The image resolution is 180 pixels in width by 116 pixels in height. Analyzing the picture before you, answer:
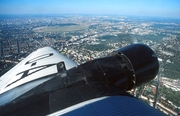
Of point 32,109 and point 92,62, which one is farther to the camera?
point 92,62

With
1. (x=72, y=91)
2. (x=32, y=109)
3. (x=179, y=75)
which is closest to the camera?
(x=32, y=109)

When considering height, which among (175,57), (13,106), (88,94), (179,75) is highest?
(88,94)

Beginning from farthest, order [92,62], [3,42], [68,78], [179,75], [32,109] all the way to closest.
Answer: [3,42], [179,75], [92,62], [68,78], [32,109]

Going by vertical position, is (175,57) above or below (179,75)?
above

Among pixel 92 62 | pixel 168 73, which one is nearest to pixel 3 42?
pixel 168 73

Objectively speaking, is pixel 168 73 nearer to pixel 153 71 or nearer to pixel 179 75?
pixel 179 75

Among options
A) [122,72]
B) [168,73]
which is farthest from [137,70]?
[168,73]

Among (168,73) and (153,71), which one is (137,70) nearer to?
(153,71)
